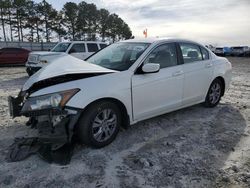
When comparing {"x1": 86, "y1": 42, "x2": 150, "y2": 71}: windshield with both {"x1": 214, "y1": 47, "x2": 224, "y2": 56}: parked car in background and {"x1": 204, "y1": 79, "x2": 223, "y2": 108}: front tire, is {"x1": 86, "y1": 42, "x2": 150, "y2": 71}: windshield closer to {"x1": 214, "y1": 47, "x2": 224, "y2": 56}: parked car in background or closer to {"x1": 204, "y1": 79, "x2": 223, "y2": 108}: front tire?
{"x1": 204, "y1": 79, "x2": 223, "y2": 108}: front tire

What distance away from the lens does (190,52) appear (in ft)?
18.3

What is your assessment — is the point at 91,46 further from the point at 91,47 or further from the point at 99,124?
the point at 99,124

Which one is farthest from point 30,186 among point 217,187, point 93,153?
point 217,187

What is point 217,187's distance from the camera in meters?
3.12

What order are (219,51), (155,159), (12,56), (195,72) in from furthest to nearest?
(219,51), (12,56), (195,72), (155,159)

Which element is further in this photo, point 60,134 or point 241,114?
point 241,114

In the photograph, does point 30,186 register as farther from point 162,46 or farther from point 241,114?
point 241,114

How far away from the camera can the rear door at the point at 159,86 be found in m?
4.42

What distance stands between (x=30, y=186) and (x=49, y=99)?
3.73ft

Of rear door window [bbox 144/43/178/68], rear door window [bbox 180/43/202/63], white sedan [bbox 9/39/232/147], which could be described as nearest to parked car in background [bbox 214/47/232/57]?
rear door window [bbox 180/43/202/63]

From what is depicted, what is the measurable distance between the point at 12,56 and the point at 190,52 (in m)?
15.8

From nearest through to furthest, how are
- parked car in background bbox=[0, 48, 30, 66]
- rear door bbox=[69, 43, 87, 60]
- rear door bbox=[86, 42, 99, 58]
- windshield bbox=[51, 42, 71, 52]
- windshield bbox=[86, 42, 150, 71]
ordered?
windshield bbox=[86, 42, 150, 71] < rear door bbox=[69, 43, 87, 60] < windshield bbox=[51, 42, 71, 52] < rear door bbox=[86, 42, 99, 58] < parked car in background bbox=[0, 48, 30, 66]

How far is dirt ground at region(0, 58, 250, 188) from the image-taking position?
3232 mm

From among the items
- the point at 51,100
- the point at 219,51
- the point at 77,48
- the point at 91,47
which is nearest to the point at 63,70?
the point at 51,100
